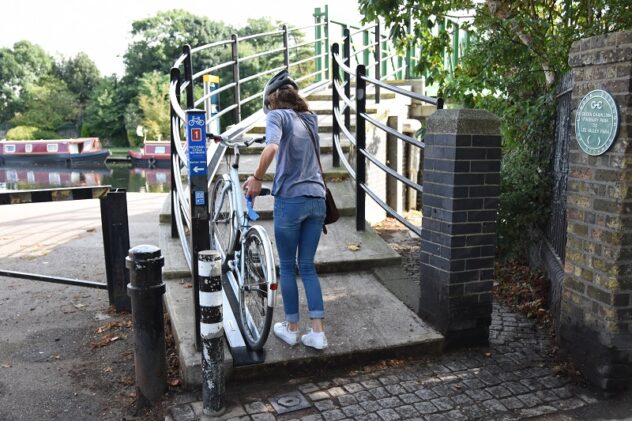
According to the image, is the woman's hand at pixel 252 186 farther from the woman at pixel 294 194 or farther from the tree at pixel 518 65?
the tree at pixel 518 65

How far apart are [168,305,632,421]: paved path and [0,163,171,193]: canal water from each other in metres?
24.8

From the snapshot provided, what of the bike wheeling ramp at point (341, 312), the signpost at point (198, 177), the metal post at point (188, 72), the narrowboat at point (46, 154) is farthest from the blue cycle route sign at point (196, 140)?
the narrowboat at point (46, 154)

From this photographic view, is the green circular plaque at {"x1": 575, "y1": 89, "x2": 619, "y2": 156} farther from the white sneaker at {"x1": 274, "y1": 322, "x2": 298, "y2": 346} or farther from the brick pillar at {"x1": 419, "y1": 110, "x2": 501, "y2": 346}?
the white sneaker at {"x1": 274, "y1": 322, "x2": 298, "y2": 346}

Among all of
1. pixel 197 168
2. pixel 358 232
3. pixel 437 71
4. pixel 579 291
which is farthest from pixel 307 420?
pixel 437 71

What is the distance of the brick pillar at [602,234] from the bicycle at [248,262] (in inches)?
74.5

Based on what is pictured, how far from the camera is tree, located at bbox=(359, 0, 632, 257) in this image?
5398 mm

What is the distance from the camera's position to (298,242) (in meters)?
3.81

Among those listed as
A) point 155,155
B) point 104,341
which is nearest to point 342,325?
point 104,341

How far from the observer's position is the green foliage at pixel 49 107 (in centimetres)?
6806

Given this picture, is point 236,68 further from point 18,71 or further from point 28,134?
point 18,71

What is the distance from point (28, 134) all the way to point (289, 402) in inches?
2744

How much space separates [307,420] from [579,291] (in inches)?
73.1

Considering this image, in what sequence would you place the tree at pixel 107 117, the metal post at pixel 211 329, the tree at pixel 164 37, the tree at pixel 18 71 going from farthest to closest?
the tree at pixel 18 71 → the tree at pixel 164 37 → the tree at pixel 107 117 → the metal post at pixel 211 329

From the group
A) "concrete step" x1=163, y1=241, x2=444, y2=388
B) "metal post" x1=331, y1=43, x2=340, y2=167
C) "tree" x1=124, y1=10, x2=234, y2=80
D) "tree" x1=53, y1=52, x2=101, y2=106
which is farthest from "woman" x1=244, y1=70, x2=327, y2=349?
"tree" x1=53, y1=52, x2=101, y2=106
